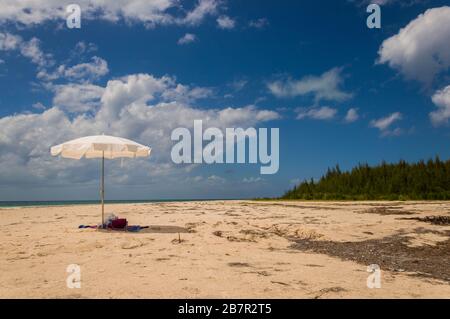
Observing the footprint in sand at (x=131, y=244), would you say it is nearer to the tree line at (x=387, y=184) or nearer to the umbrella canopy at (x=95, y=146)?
the umbrella canopy at (x=95, y=146)

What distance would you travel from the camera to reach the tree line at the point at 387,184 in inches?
1246

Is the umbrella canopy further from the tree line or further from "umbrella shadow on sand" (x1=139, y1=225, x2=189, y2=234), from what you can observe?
the tree line

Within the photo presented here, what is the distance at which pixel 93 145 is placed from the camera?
10.3m

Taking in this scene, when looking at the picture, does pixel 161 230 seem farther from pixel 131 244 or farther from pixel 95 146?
pixel 95 146

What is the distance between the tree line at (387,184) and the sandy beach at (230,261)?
2251 cm

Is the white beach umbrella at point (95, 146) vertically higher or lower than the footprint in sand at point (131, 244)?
A: higher

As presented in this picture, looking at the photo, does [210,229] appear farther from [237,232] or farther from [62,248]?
[62,248]

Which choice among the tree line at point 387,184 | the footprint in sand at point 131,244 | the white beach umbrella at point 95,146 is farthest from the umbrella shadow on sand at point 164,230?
the tree line at point 387,184

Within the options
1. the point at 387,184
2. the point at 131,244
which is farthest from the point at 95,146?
the point at 387,184

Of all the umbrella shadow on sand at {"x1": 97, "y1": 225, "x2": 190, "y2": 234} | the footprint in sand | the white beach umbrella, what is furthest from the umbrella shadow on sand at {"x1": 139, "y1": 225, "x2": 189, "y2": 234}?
the white beach umbrella

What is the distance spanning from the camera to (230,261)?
6.36m

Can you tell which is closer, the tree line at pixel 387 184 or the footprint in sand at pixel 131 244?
the footprint in sand at pixel 131 244

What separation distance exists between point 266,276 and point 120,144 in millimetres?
6845
